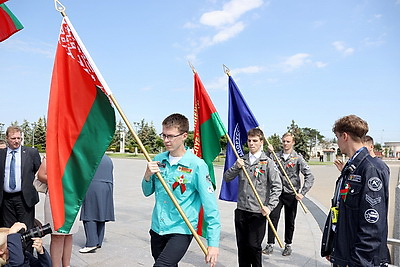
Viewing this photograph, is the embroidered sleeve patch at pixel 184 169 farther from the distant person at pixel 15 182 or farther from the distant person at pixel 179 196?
the distant person at pixel 15 182

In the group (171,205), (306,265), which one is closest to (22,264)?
(171,205)

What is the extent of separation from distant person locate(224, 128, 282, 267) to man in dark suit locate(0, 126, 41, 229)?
8.98 ft

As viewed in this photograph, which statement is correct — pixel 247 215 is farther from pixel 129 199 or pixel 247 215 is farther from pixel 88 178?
pixel 129 199

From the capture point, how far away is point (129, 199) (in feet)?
37.3

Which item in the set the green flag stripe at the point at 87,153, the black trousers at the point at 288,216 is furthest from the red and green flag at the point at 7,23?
the black trousers at the point at 288,216

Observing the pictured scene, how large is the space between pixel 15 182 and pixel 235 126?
329 centimetres

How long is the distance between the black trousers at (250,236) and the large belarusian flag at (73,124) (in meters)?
2.19

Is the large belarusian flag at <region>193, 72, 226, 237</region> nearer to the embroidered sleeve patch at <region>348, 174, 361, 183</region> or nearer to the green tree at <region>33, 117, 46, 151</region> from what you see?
the embroidered sleeve patch at <region>348, 174, 361, 183</region>

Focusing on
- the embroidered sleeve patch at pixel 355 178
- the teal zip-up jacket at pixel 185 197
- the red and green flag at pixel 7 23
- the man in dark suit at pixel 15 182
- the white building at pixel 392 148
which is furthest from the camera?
the white building at pixel 392 148

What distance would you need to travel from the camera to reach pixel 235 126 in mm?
5801

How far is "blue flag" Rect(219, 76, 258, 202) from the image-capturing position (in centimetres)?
561

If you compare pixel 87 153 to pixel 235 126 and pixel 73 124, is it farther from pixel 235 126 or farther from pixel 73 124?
pixel 235 126

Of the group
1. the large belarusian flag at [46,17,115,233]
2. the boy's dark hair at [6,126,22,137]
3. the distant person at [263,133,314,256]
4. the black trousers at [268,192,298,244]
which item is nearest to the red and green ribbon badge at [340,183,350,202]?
the large belarusian flag at [46,17,115,233]

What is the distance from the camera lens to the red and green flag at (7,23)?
13.5ft
